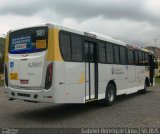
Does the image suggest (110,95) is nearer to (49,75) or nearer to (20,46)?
(49,75)

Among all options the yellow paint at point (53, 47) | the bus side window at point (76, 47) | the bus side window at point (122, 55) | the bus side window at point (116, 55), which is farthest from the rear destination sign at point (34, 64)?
the bus side window at point (122, 55)

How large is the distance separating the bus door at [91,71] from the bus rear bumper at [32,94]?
2078 millimetres

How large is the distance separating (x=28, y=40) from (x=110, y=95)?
5033 mm

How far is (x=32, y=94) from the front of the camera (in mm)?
10312

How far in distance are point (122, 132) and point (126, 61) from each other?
7.99 metres

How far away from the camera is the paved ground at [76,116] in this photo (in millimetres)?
9625

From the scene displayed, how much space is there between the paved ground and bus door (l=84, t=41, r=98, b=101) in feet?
2.48

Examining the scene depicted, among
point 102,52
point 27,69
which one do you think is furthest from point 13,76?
point 102,52

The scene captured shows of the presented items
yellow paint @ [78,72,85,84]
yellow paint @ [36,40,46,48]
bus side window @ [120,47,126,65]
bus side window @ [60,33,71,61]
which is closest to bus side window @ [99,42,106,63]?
yellow paint @ [78,72,85,84]

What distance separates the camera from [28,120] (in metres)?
10.3

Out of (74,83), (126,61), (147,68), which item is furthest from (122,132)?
(147,68)

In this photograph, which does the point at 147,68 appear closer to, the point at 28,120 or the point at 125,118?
the point at 125,118

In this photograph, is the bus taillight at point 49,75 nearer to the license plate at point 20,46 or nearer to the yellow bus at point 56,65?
the yellow bus at point 56,65

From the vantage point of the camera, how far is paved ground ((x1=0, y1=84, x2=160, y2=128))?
31.6 feet
